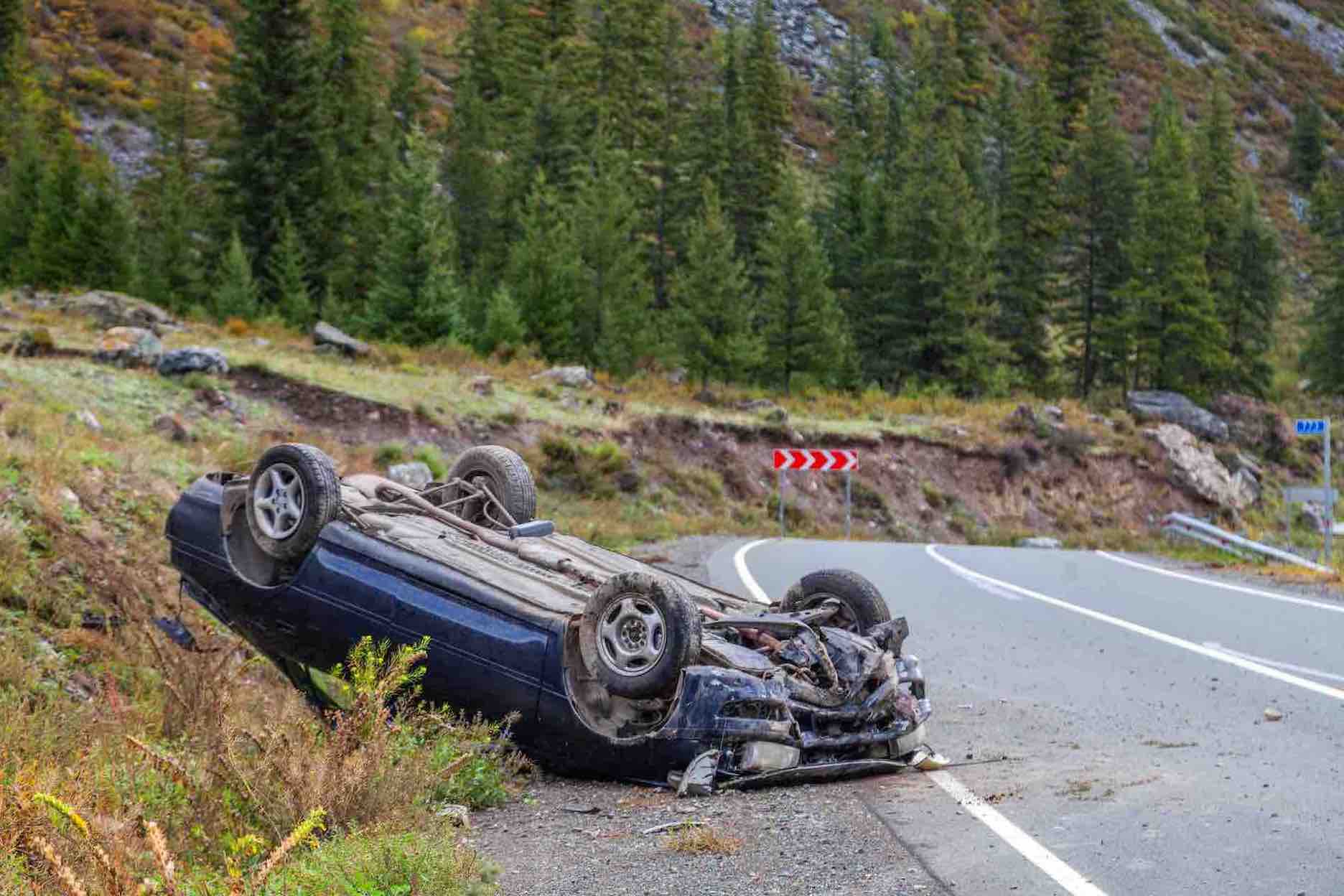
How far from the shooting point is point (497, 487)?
29.7ft

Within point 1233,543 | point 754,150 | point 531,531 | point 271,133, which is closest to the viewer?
point 531,531

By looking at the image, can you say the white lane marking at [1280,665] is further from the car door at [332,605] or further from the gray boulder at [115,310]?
the gray boulder at [115,310]

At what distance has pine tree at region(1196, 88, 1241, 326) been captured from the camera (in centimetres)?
5297

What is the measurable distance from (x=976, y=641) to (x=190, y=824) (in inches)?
293

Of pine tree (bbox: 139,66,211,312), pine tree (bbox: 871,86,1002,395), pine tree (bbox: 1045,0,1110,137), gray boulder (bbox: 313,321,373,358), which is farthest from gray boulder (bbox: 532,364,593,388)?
pine tree (bbox: 1045,0,1110,137)

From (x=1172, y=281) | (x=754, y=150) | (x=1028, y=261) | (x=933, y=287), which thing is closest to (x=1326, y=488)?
(x=933, y=287)

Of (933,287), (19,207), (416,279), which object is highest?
(933,287)

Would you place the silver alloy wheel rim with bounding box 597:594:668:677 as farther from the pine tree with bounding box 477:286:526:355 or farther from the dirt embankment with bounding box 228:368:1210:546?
the pine tree with bounding box 477:286:526:355

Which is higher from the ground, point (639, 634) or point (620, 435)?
point (639, 634)

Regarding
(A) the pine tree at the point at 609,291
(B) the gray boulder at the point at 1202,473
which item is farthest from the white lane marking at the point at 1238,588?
(A) the pine tree at the point at 609,291

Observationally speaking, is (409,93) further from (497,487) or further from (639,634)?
(639,634)

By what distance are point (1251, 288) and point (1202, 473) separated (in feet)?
67.0

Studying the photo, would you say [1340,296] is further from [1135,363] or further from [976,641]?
[976,641]

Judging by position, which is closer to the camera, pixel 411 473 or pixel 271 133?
pixel 411 473
